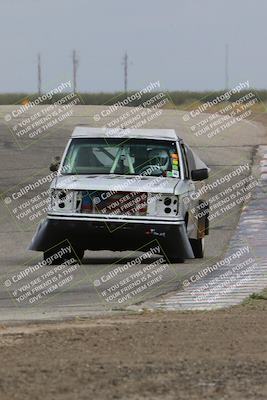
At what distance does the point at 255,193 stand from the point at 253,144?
16.8 m

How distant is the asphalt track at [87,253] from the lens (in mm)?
12961

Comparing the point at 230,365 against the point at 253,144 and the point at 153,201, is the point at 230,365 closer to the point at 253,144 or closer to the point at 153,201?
the point at 153,201

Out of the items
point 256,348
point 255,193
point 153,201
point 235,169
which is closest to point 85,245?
point 153,201

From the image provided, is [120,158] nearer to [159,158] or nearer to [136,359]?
[159,158]

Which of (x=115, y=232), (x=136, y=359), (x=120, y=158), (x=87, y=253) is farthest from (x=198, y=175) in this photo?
(x=136, y=359)

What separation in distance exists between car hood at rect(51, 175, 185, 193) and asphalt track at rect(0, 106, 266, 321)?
1110mm

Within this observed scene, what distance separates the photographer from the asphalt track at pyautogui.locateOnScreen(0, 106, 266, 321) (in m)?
13.0

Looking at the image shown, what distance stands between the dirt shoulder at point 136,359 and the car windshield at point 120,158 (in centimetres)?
665

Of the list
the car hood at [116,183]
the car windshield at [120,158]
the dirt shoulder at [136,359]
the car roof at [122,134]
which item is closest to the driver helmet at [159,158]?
the car windshield at [120,158]

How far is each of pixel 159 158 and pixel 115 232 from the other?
159cm

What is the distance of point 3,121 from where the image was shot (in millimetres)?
49469

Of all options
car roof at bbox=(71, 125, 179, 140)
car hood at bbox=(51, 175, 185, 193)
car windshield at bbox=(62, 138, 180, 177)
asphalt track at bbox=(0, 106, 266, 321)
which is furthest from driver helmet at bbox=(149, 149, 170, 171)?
asphalt track at bbox=(0, 106, 266, 321)

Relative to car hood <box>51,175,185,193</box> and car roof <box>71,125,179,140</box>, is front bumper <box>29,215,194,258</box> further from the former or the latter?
car roof <box>71,125,179,140</box>

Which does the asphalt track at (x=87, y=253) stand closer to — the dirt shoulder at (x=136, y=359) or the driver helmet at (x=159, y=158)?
the driver helmet at (x=159, y=158)
